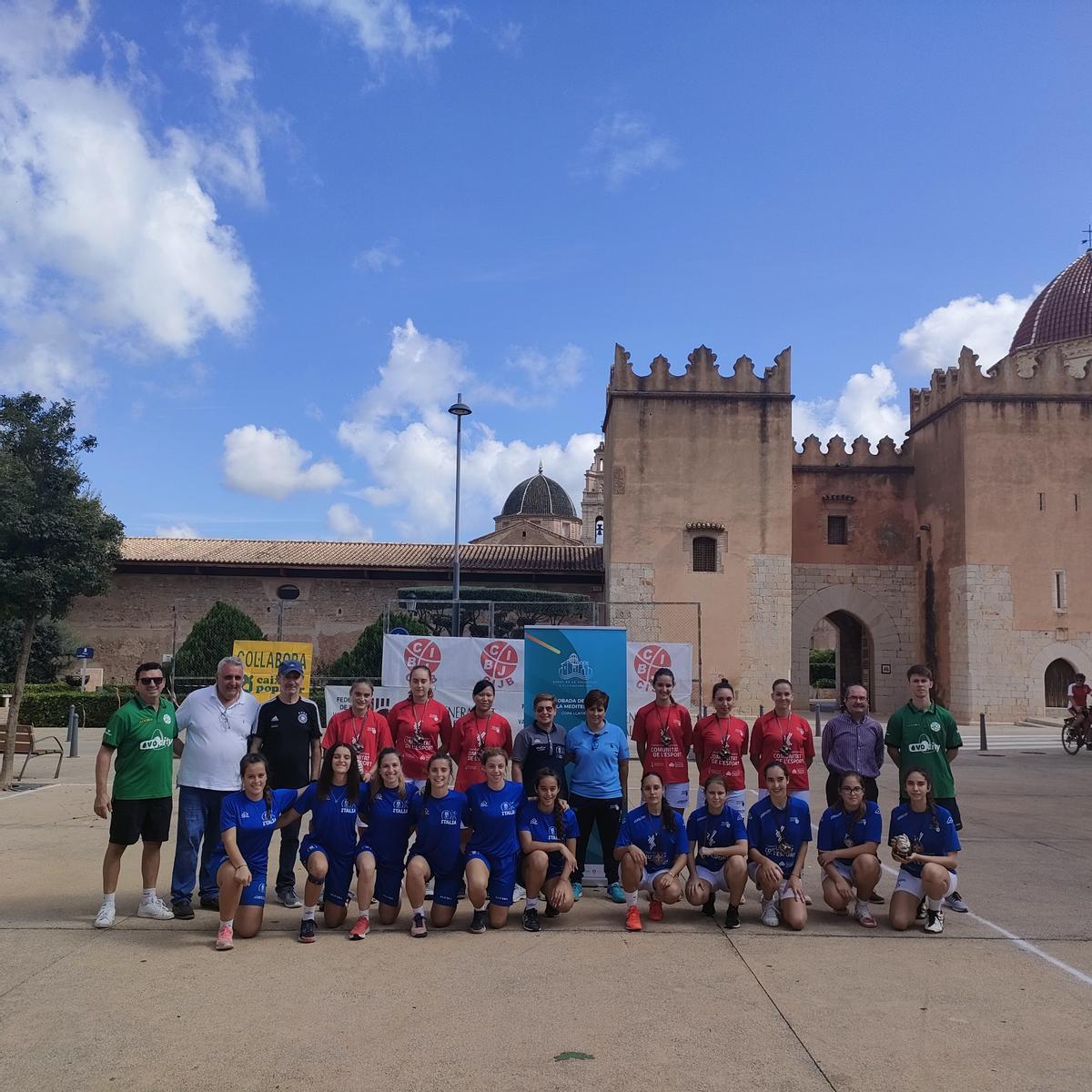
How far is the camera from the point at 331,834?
567 cm

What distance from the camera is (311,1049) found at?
151 inches

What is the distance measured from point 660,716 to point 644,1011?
2736 mm

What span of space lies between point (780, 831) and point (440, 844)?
2.22m

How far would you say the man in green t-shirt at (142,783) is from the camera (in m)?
5.79

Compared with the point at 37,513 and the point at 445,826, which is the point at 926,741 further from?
the point at 37,513

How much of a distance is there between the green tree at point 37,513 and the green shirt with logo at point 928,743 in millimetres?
10072

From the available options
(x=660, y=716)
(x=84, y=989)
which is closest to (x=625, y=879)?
(x=660, y=716)

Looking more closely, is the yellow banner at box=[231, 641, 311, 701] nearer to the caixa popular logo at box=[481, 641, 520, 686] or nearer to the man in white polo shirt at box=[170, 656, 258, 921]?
the caixa popular logo at box=[481, 641, 520, 686]

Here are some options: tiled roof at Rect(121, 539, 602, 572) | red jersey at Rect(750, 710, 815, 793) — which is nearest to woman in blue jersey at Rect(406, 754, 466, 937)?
red jersey at Rect(750, 710, 815, 793)

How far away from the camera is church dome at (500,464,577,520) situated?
55.6 meters

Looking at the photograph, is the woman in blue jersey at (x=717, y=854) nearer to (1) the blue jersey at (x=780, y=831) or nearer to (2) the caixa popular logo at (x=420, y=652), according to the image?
(1) the blue jersey at (x=780, y=831)

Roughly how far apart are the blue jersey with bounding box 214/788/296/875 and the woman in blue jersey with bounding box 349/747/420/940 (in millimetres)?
572

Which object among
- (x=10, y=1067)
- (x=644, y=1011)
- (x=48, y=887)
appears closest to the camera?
(x=10, y=1067)

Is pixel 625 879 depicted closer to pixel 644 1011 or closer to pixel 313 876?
pixel 644 1011
